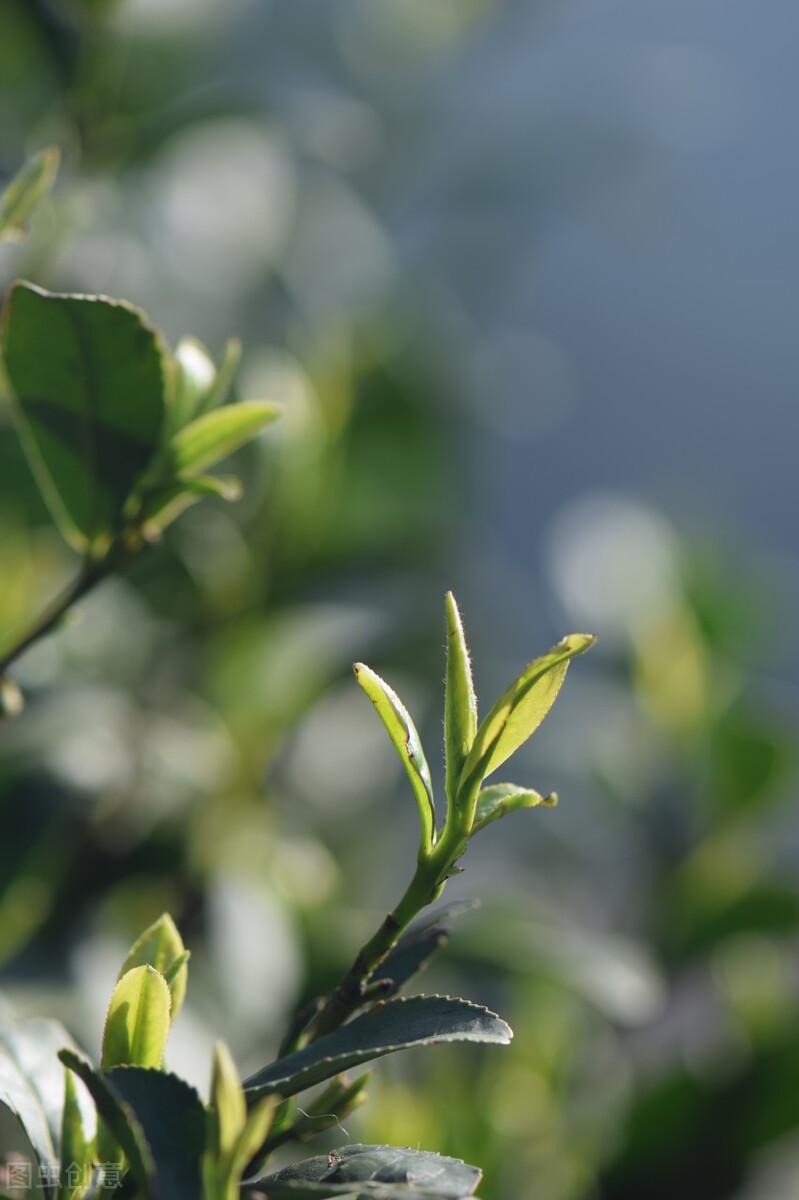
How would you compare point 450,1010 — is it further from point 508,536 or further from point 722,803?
point 508,536

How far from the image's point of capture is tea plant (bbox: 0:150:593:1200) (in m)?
0.22

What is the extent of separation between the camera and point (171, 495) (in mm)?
307

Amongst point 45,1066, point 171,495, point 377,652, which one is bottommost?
point 377,652

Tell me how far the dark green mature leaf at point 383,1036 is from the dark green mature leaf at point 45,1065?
0.18 ft

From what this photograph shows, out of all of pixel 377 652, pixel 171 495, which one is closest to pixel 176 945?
pixel 171 495

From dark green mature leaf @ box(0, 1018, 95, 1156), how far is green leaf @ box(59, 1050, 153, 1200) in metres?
0.04

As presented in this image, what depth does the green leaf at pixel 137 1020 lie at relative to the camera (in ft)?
0.77

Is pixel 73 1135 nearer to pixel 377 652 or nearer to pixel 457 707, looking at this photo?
pixel 457 707

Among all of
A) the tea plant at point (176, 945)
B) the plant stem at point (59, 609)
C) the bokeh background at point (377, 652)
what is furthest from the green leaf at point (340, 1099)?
the bokeh background at point (377, 652)

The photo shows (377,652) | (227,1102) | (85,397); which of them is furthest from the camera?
(377,652)

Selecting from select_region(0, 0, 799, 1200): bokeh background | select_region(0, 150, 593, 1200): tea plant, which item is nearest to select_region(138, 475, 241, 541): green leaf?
select_region(0, 150, 593, 1200): tea plant

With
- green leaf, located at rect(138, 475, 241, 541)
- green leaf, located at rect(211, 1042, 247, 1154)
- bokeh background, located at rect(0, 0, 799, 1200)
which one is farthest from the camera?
bokeh background, located at rect(0, 0, 799, 1200)

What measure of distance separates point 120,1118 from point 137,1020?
0.07ft

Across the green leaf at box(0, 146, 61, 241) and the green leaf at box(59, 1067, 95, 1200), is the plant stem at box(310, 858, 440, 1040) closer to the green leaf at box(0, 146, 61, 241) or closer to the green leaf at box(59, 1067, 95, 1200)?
the green leaf at box(59, 1067, 95, 1200)
